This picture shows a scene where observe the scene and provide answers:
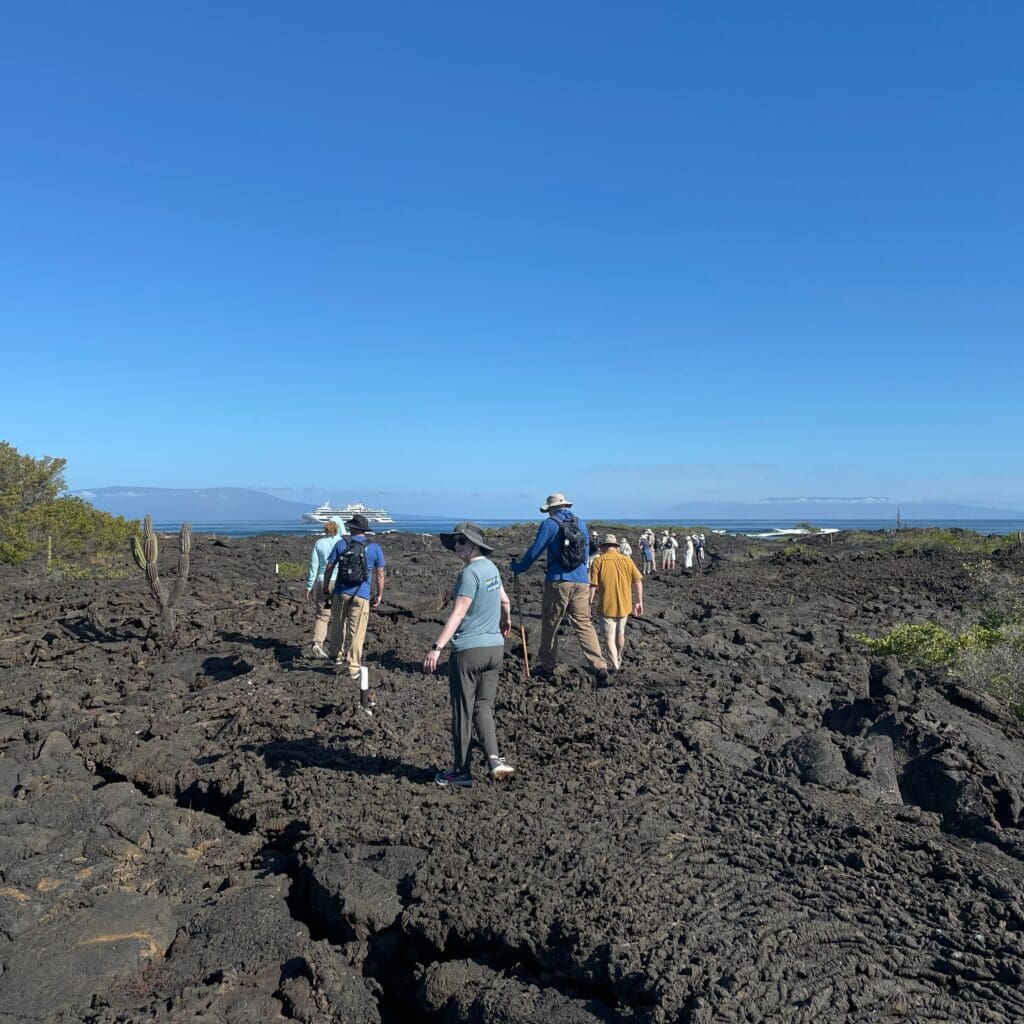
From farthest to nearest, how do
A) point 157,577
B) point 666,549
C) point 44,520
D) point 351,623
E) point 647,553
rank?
point 666,549, point 647,553, point 44,520, point 157,577, point 351,623

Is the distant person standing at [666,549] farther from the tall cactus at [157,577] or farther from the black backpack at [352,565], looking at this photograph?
the black backpack at [352,565]

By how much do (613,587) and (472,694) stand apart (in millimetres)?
4431

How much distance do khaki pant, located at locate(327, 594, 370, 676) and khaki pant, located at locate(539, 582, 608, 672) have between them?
220 cm

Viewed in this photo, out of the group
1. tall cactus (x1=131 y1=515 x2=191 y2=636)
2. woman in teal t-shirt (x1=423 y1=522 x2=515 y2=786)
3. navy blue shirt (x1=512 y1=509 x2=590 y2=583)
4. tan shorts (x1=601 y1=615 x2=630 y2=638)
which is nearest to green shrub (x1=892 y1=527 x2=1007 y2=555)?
tan shorts (x1=601 y1=615 x2=630 y2=638)

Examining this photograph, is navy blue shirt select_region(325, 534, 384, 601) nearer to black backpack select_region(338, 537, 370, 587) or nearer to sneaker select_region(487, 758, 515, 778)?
black backpack select_region(338, 537, 370, 587)

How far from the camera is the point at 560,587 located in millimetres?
10164

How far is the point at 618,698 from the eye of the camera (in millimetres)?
9688

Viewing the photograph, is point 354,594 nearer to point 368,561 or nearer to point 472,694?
point 368,561

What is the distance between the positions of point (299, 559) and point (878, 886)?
97.4ft

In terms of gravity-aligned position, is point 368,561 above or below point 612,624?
above

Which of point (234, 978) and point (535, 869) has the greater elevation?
point (535, 869)

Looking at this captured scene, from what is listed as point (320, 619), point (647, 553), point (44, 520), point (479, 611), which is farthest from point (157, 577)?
point (647, 553)

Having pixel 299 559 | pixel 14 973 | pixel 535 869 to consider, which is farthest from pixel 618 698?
pixel 299 559

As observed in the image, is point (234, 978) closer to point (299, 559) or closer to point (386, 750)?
point (386, 750)
